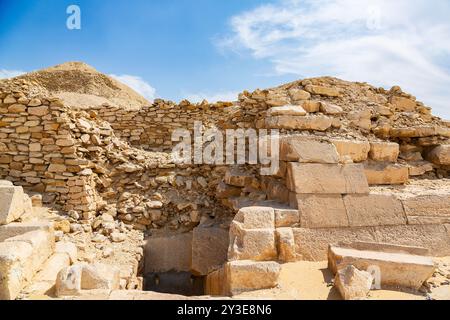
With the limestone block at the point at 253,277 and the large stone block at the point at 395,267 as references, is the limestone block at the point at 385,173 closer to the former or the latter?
the large stone block at the point at 395,267

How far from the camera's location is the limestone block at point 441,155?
5.57 m

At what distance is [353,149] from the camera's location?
5.04 meters

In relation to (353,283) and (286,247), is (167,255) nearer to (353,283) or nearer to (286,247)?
(286,247)

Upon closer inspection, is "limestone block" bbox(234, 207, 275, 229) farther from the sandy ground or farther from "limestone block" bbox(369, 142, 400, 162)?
"limestone block" bbox(369, 142, 400, 162)

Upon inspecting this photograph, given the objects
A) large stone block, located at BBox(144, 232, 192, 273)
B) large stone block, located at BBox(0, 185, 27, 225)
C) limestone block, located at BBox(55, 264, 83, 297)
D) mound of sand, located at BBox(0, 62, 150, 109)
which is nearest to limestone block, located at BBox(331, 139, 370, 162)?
large stone block, located at BBox(144, 232, 192, 273)

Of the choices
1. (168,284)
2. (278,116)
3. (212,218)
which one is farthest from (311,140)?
(168,284)

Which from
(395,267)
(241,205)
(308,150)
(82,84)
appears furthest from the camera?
(82,84)

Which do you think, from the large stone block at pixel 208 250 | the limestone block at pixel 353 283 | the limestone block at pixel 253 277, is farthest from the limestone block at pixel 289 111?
the limestone block at pixel 353 283

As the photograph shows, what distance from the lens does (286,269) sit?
12.4ft

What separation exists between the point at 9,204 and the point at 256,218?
11.5 feet

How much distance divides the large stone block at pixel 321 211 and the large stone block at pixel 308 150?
605 mm

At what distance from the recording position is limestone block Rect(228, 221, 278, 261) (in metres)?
3.86

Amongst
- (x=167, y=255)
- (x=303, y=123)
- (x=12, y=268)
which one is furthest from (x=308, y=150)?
(x=12, y=268)

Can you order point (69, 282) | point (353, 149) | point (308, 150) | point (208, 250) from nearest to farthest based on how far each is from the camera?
point (69, 282) < point (308, 150) < point (353, 149) < point (208, 250)
